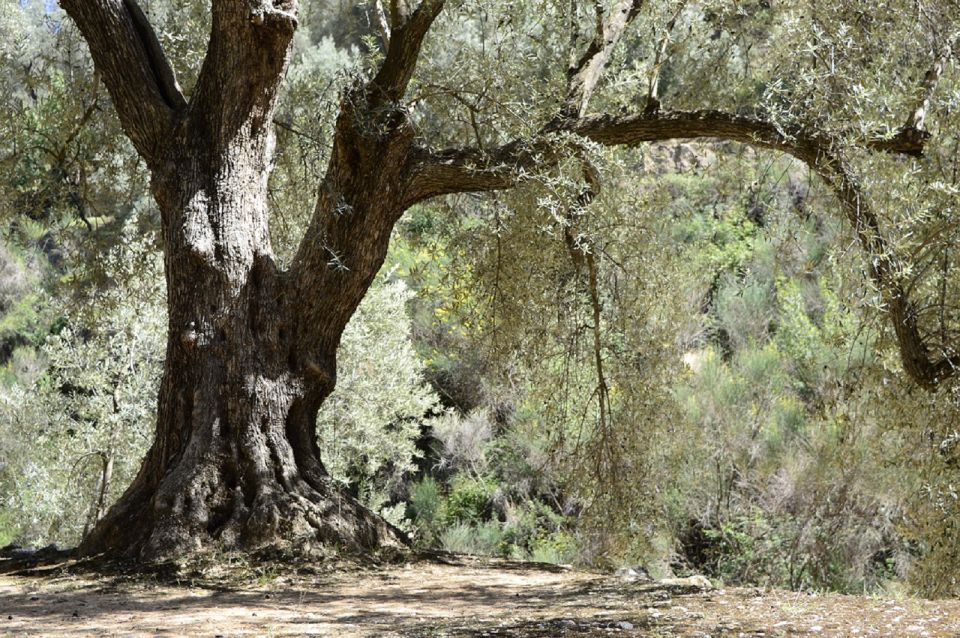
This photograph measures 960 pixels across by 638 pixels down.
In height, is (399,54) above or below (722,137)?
above

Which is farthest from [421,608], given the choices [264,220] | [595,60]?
[595,60]

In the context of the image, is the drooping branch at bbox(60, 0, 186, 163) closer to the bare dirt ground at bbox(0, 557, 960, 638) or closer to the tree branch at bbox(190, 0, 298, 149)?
the tree branch at bbox(190, 0, 298, 149)

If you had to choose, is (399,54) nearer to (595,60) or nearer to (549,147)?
(549,147)

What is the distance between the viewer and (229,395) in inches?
280

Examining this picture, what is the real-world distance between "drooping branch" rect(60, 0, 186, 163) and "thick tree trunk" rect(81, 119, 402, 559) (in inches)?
10.7

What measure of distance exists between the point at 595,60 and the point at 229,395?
12.8ft

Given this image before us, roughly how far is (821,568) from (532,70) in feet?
32.6

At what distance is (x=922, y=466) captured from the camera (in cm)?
711

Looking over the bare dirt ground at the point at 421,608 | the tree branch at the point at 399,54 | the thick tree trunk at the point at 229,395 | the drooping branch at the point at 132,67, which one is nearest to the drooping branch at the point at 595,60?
the tree branch at the point at 399,54

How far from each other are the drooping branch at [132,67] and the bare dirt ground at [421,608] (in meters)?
3.23

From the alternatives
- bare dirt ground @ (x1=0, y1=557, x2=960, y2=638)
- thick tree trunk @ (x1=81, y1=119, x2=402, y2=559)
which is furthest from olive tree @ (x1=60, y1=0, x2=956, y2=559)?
bare dirt ground @ (x1=0, y1=557, x2=960, y2=638)

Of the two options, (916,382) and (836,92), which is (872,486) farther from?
(836,92)

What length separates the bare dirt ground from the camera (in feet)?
16.0

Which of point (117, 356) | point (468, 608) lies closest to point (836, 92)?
point (468, 608)
